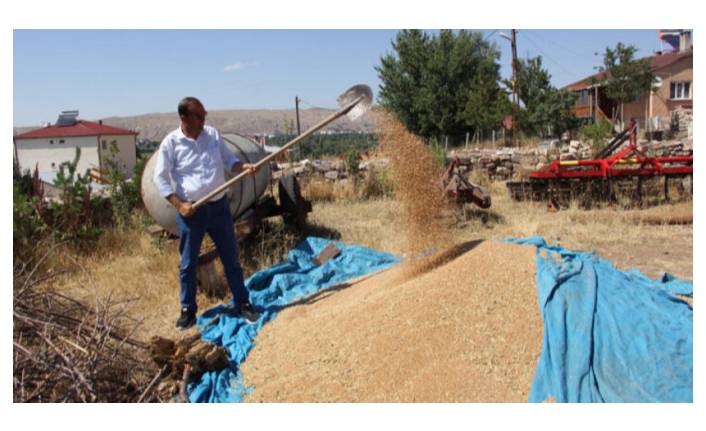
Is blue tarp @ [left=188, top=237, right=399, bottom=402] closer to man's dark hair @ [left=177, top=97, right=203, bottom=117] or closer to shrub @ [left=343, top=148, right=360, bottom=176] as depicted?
man's dark hair @ [left=177, top=97, right=203, bottom=117]

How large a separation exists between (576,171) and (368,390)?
21.7 ft

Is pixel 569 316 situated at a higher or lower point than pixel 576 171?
lower

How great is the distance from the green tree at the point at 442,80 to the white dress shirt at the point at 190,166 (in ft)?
74.8

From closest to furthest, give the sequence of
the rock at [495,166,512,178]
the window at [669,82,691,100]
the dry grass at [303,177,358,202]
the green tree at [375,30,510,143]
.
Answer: the dry grass at [303,177,358,202]
the rock at [495,166,512,178]
the green tree at [375,30,510,143]
the window at [669,82,691,100]

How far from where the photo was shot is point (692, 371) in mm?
2926


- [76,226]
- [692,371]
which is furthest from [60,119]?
[692,371]

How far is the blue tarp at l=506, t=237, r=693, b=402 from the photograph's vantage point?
2.86 meters

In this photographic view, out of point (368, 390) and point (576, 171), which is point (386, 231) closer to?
point (576, 171)

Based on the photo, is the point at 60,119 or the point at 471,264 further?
the point at 60,119

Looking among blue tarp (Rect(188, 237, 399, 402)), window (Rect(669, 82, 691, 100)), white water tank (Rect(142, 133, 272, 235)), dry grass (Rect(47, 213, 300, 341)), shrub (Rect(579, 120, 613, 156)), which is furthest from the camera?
window (Rect(669, 82, 691, 100))

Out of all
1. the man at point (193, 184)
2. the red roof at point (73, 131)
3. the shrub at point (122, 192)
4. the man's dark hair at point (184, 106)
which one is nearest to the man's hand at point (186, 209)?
the man at point (193, 184)

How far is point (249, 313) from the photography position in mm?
4426

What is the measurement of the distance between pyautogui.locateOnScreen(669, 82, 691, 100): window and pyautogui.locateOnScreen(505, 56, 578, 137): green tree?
8.74 metres

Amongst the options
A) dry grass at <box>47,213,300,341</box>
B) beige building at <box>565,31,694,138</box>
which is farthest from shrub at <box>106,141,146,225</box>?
beige building at <box>565,31,694,138</box>
